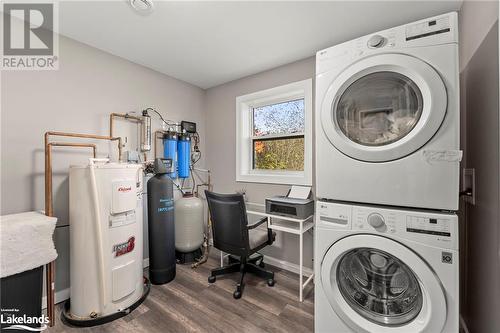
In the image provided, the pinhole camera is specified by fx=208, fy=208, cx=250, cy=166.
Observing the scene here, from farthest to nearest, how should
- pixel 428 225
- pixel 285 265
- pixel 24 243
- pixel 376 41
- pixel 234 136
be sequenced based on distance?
pixel 234 136 → pixel 285 265 → pixel 24 243 → pixel 376 41 → pixel 428 225

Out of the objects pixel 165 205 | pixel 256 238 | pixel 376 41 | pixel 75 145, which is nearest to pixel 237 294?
pixel 256 238

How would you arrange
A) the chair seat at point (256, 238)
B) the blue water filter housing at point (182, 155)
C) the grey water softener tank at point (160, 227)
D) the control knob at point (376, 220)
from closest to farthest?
1. the control knob at point (376, 220)
2. the chair seat at point (256, 238)
3. the grey water softener tank at point (160, 227)
4. the blue water filter housing at point (182, 155)

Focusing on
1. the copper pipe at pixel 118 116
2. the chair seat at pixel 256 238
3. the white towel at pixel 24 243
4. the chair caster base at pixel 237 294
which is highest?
the copper pipe at pixel 118 116

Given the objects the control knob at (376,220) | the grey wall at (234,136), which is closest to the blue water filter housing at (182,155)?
the grey wall at (234,136)

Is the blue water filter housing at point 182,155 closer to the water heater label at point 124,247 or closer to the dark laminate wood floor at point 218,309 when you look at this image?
the water heater label at point 124,247

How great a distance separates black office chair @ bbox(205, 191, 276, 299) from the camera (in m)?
1.87

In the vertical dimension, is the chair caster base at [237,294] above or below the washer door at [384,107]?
below

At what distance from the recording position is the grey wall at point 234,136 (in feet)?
7.84

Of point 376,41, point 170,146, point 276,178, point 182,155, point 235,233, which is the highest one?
point 376,41

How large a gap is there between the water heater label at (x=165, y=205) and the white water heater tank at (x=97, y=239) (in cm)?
41

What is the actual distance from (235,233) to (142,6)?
1949 mm

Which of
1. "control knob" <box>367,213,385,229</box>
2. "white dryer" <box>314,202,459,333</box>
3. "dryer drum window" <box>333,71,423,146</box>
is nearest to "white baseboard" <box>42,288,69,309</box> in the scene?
"white dryer" <box>314,202,459,333</box>

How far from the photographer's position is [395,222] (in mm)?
1072

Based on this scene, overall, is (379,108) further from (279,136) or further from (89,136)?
(89,136)
